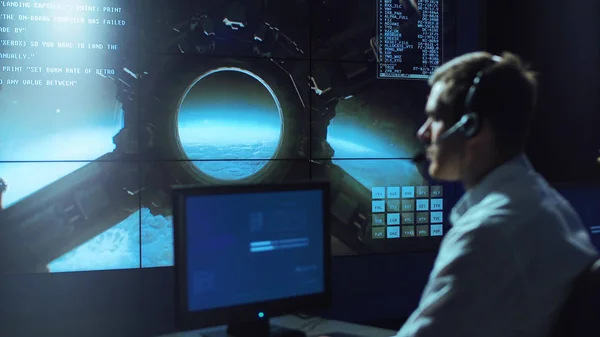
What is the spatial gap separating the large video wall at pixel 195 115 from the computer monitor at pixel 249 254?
4.52 feet

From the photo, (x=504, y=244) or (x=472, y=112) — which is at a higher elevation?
(x=472, y=112)

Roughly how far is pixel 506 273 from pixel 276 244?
759mm

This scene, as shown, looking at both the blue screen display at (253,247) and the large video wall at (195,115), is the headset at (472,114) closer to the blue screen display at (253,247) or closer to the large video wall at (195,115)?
the blue screen display at (253,247)

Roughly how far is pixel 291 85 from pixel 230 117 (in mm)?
416

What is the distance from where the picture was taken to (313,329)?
69.4 inches

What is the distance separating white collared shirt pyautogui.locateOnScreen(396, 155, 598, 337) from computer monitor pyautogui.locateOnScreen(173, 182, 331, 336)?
633 mm

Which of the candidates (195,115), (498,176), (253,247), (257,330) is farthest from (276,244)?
(195,115)

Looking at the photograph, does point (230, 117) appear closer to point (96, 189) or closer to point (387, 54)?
point (96, 189)

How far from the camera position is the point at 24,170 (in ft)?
8.55

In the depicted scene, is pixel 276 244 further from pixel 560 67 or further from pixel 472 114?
pixel 560 67

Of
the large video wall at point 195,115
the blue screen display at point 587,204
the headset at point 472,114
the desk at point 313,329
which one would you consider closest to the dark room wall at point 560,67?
the blue screen display at point 587,204

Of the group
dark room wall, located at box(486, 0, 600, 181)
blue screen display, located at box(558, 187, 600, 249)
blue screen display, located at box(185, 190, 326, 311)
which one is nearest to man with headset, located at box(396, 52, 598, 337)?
blue screen display, located at box(185, 190, 326, 311)

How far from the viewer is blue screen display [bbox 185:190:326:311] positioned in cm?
151

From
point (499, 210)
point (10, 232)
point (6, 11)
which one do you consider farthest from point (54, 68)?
point (499, 210)
